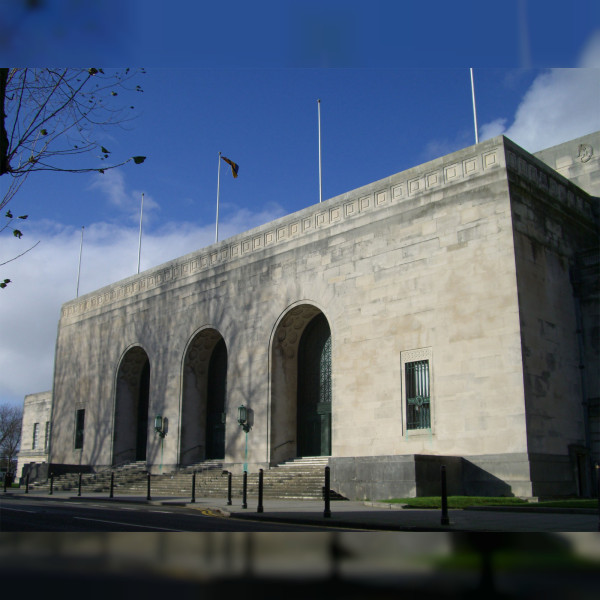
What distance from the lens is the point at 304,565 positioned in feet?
3.53

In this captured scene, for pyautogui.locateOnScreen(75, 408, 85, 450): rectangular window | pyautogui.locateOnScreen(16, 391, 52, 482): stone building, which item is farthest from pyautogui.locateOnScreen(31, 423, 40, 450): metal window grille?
pyautogui.locateOnScreen(75, 408, 85, 450): rectangular window

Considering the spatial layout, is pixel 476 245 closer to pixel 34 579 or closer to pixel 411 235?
pixel 411 235

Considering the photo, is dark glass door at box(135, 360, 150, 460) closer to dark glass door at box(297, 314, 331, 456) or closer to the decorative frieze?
the decorative frieze

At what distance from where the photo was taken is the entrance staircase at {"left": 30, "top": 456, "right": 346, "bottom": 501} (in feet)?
68.9

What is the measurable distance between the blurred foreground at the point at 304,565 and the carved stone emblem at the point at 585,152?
963 inches

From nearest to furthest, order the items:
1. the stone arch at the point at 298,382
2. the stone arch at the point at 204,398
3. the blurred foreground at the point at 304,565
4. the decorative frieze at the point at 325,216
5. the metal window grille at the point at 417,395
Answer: the blurred foreground at the point at 304,565 → the metal window grille at the point at 417,395 → the decorative frieze at the point at 325,216 → the stone arch at the point at 298,382 → the stone arch at the point at 204,398

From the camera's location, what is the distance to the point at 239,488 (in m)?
23.0

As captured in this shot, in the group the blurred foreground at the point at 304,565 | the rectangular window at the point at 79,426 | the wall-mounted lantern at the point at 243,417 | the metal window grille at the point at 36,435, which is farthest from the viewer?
the metal window grille at the point at 36,435

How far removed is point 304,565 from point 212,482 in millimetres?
→ 24496

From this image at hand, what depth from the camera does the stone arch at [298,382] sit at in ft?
82.4

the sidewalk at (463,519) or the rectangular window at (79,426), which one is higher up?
the rectangular window at (79,426)

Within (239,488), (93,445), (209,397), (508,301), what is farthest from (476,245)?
(93,445)

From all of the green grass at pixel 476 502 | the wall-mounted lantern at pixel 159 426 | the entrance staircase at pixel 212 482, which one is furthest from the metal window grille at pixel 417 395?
the wall-mounted lantern at pixel 159 426

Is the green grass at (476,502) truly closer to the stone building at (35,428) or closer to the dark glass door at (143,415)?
the dark glass door at (143,415)
